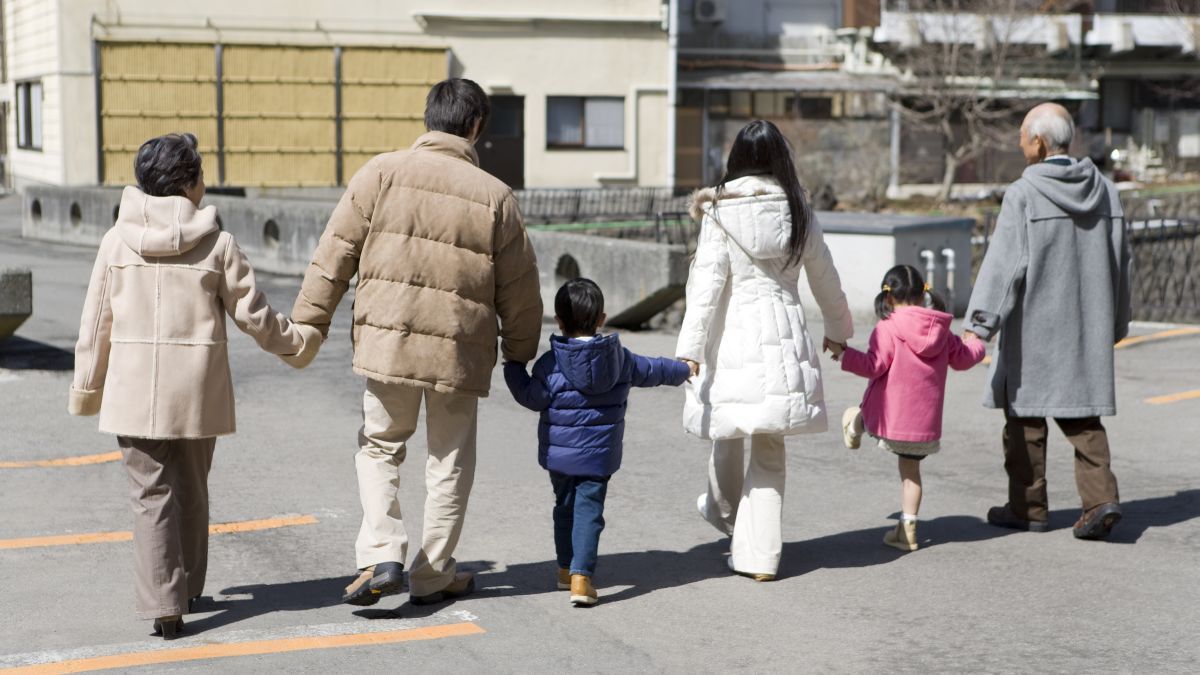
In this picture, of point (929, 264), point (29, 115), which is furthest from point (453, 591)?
point (29, 115)

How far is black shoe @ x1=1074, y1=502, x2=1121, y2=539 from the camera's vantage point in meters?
6.60

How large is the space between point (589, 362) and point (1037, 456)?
2424 millimetres

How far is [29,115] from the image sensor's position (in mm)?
35750

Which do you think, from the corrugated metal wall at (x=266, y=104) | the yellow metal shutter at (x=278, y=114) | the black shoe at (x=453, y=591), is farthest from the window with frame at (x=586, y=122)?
the black shoe at (x=453, y=591)

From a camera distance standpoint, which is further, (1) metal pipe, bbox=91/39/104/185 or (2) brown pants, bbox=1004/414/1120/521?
(1) metal pipe, bbox=91/39/104/185

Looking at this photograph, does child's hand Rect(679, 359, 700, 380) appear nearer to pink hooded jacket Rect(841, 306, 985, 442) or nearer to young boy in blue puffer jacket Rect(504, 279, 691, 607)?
young boy in blue puffer jacket Rect(504, 279, 691, 607)

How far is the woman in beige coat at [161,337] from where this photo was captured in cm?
514

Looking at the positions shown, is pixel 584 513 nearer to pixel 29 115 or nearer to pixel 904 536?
pixel 904 536

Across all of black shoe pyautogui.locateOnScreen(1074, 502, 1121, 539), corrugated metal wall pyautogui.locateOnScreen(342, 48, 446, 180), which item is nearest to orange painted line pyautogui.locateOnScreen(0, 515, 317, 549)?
black shoe pyautogui.locateOnScreen(1074, 502, 1121, 539)

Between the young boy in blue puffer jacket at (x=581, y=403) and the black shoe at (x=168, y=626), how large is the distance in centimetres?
132

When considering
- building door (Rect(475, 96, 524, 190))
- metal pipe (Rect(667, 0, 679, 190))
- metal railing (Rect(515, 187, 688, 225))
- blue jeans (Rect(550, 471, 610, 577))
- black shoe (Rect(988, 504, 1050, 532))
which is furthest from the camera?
metal pipe (Rect(667, 0, 679, 190))

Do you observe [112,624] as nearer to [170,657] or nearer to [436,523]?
[170,657]

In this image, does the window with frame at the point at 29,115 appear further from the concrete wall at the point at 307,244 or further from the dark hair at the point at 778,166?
the dark hair at the point at 778,166

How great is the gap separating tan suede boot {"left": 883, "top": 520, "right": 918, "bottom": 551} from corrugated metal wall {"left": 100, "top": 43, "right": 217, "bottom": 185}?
28.3m
